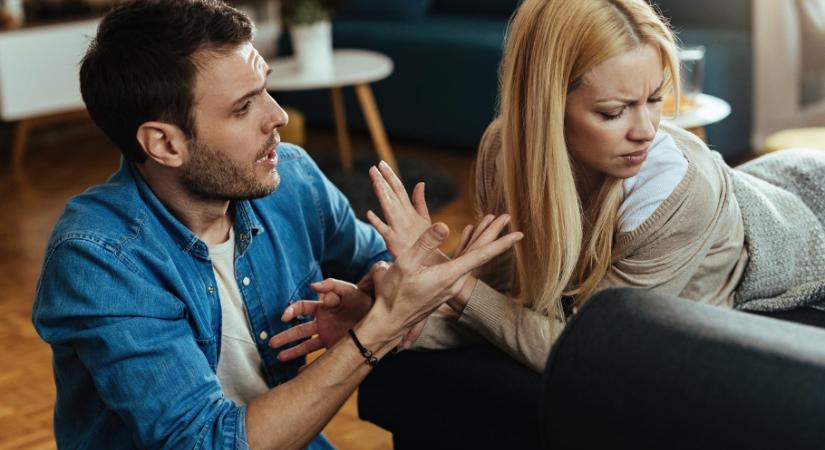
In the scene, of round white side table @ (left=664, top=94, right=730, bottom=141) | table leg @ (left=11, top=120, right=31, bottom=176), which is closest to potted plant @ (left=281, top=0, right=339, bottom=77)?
table leg @ (left=11, top=120, right=31, bottom=176)

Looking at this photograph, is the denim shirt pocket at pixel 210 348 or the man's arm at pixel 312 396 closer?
the man's arm at pixel 312 396

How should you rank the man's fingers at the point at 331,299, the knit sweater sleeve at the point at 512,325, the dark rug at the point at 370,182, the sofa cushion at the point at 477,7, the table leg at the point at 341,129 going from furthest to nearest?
the sofa cushion at the point at 477,7 < the table leg at the point at 341,129 < the dark rug at the point at 370,182 < the man's fingers at the point at 331,299 < the knit sweater sleeve at the point at 512,325

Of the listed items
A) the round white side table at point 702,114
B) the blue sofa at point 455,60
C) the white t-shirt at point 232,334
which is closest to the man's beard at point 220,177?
the white t-shirt at point 232,334

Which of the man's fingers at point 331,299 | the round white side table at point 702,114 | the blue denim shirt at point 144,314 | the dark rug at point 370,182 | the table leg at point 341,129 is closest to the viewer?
the blue denim shirt at point 144,314

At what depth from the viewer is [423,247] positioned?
4.47 ft

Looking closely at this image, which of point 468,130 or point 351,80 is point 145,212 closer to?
point 351,80

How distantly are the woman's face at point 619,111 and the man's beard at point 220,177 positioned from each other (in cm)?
41

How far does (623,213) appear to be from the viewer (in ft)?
4.85

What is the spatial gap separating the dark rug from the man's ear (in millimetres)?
2334

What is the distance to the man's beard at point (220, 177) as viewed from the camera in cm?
147

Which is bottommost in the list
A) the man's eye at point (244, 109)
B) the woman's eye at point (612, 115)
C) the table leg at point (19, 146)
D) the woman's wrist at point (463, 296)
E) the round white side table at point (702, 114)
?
the table leg at point (19, 146)

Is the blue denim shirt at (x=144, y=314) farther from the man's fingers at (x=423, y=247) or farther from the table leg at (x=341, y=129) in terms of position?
the table leg at (x=341, y=129)

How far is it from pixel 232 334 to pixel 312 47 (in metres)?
2.78

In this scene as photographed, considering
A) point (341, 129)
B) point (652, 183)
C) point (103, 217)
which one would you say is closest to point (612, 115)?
point (652, 183)
